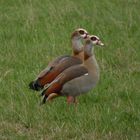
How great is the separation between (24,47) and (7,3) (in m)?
3.48

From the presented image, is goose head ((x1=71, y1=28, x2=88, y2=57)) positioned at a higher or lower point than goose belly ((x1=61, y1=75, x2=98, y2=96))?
higher

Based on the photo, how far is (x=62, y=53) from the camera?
9766 millimetres

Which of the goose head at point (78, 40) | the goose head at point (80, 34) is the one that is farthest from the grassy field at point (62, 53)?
the goose head at point (80, 34)

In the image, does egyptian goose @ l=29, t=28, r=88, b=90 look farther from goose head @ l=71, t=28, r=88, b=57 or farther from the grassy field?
the grassy field

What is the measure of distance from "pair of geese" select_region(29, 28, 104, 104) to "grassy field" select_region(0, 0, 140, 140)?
169mm

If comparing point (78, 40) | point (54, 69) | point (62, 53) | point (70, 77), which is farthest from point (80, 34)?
point (62, 53)

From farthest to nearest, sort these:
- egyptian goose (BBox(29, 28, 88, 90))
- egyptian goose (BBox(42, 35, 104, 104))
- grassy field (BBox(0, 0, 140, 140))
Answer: egyptian goose (BBox(29, 28, 88, 90)) → egyptian goose (BBox(42, 35, 104, 104)) → grassy field (BBox(0, 0, 140, 140))

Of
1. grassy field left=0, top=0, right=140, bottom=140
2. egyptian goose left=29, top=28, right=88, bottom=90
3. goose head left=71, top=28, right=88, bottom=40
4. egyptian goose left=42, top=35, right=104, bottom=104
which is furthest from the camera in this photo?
goose head left=71, top=28, right=88, bottom=40

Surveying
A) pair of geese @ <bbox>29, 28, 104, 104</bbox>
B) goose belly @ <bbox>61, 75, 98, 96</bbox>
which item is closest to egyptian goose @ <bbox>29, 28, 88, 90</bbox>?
pair of geese @ <bbox>29, 28, 104, 104</bbox>

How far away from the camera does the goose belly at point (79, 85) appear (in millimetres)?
7293

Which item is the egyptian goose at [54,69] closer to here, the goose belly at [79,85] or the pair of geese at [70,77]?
the pair of geese at [70,77]

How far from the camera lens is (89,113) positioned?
7.07m

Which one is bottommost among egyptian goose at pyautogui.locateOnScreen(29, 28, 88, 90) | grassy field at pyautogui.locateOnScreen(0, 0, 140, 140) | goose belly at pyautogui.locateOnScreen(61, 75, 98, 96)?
grassy field at pyautogui.locateOnScreen(0, 0, 140, 140)

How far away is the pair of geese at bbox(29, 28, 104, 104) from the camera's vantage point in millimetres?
7262
